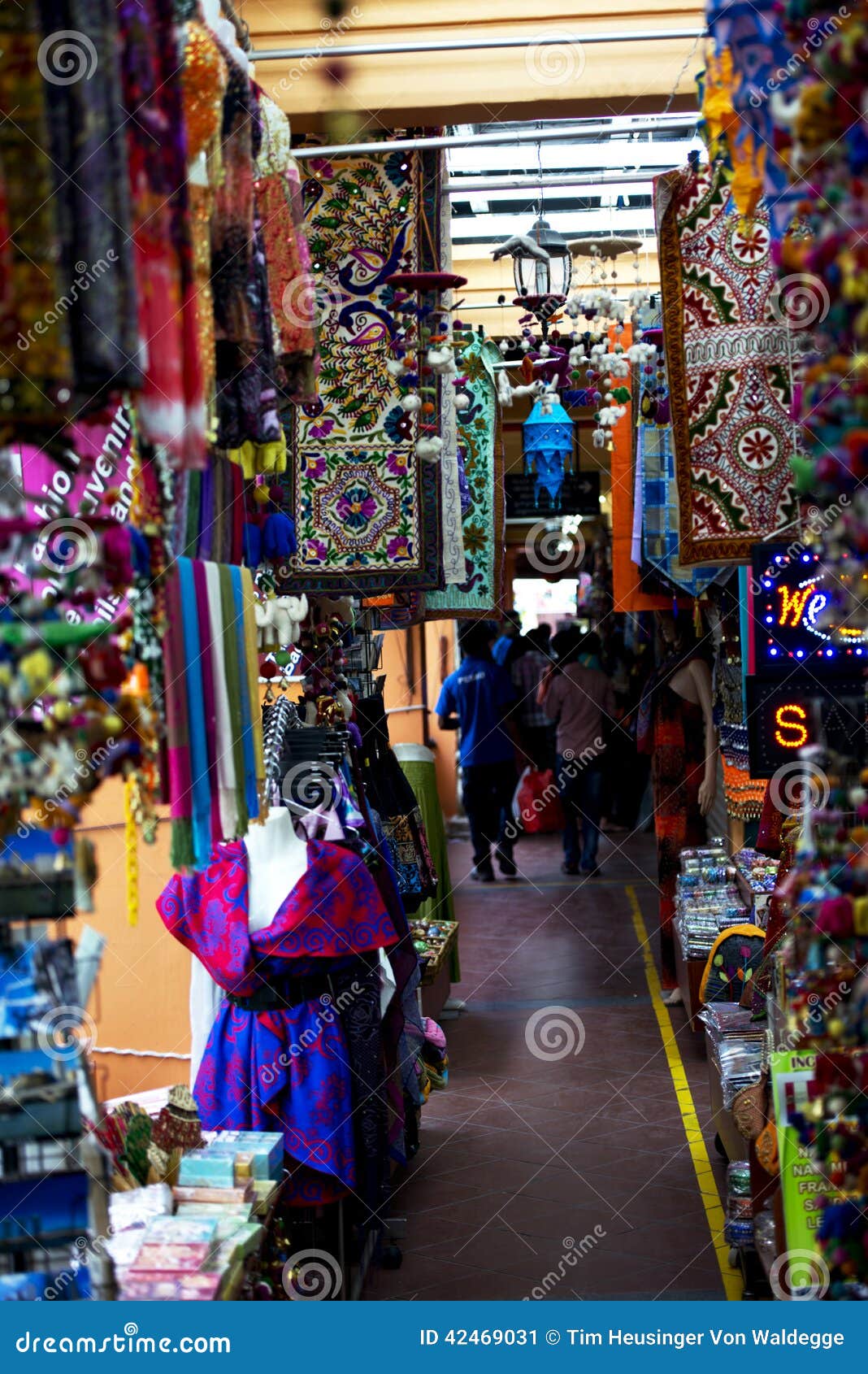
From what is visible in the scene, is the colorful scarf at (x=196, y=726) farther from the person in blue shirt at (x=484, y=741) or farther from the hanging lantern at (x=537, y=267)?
the person in blue shirt at (x=484, y=741)

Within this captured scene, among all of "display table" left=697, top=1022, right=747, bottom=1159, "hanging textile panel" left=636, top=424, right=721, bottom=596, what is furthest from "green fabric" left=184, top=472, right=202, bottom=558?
"hanging textile panel" left=636, top=424, right=721, bottom=596

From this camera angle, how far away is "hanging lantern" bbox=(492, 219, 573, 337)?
582 centimetres

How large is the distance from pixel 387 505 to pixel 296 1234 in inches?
93.8

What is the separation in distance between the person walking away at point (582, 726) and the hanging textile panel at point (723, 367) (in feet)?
23.5

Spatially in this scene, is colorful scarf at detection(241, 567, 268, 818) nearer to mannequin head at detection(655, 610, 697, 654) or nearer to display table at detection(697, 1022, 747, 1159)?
display table at detection(697, 1022, 747, 1159)

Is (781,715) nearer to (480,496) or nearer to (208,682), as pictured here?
(208,682)

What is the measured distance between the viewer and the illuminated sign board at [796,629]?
3684 millimetres

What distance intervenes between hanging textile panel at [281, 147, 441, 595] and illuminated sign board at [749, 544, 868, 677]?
1.50 m

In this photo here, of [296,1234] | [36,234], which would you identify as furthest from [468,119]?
[296,1234]

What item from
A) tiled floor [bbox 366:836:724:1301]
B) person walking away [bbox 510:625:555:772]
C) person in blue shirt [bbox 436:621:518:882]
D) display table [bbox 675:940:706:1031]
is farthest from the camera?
person walking away [bbox 510:625:555:772]

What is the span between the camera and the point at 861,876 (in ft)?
6.93

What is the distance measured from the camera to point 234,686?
267 centimetres

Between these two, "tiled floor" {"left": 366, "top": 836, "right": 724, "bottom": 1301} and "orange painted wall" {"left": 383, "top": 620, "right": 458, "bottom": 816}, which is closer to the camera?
"tiled floor" {"left": 366, "top": 836, "right": 724, "bottom": 1301}
